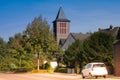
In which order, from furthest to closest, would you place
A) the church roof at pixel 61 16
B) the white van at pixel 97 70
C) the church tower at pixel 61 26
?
1. the church roof at pixel 61 16
2. the church tower at pixel 61 26
3. the white van at pixel 97 70

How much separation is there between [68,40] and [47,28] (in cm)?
4770

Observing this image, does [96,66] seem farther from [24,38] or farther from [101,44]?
[24,38]

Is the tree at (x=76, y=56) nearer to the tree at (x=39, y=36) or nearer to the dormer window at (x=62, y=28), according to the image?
the tree at (x=39, y=36)

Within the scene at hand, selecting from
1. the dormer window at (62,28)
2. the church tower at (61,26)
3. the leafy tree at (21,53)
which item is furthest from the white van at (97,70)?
the dormer window at (62,28)

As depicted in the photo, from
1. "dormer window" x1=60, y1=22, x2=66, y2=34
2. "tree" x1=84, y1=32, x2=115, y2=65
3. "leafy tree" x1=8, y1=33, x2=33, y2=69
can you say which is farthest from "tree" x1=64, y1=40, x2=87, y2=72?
"dormer window" x1=60, y1=22, x2=66, y2=34

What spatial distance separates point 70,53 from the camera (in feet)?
245

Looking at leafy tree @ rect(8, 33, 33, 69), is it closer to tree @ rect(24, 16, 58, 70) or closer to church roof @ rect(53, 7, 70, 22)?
tree @ rect(24, 16, 58, 70)

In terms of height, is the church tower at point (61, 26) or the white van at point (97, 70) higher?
the church tower at point (61, 26)

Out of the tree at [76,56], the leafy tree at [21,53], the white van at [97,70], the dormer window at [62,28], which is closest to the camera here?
the white van at [97,70]

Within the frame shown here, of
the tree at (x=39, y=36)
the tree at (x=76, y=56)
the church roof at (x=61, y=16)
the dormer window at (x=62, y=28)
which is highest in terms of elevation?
the church roof at (x=61, y=16)

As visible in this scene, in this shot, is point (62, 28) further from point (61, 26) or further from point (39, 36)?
point (39, 36)

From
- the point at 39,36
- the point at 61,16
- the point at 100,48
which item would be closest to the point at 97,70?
the point at 100,48

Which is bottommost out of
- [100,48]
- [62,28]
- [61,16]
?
[100,48]

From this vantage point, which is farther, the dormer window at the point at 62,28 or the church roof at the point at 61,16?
the church roof at the point at 61,16
